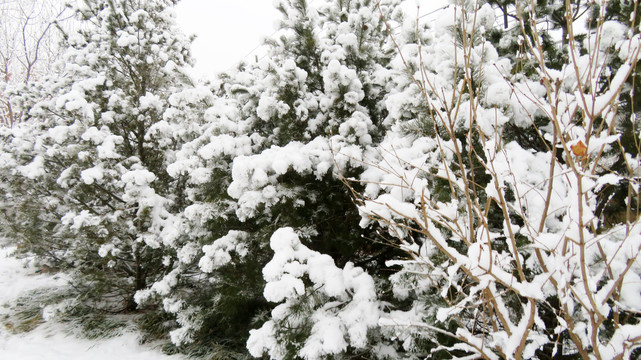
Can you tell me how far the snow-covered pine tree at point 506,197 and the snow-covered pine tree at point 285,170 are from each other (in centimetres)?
55

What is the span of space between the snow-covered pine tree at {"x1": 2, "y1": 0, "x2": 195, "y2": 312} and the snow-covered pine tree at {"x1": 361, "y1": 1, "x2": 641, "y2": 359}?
3344 mm

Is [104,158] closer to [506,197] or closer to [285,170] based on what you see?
[285,170]

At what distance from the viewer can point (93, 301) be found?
5.05 metres

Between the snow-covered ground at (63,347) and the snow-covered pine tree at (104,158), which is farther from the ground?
the snow-covered pine tree at (104,158)

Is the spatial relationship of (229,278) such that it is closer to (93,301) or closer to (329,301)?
(329,301)

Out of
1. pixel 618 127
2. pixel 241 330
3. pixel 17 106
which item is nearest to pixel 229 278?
pixel 241 330

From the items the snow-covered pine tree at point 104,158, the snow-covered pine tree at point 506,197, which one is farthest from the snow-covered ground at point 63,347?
the snow-covered pine tree at point 506,197

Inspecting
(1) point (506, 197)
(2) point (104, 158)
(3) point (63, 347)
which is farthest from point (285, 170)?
(3) point (63, 347)

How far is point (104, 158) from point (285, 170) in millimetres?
2886

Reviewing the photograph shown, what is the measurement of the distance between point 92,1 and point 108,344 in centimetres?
490

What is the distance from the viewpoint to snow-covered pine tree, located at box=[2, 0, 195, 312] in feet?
13.9

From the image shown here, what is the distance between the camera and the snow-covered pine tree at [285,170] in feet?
9.91

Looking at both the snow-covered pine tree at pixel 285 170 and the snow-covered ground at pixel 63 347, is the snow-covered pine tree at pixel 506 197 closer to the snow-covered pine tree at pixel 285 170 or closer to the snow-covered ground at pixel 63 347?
the snow-covered pine tree at pixel 285 170

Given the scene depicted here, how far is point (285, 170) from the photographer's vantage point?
290cm
